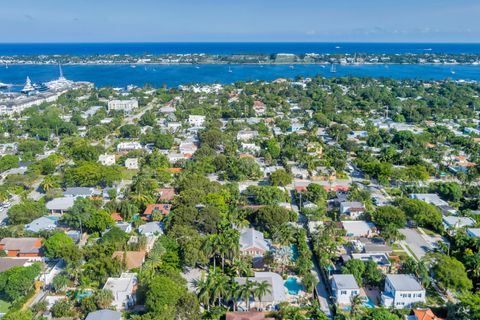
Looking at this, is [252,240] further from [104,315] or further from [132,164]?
[132,164]

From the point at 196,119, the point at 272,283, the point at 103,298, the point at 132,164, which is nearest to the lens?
the point at 103,298

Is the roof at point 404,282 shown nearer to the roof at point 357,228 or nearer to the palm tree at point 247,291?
the roof at point 357,228

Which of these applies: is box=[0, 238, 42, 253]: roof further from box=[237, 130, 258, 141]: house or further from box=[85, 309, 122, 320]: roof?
box=[237, 130, 258, 141]: house

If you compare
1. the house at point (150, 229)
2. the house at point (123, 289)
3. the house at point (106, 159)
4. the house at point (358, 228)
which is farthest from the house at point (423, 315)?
the house at point (106, 159)

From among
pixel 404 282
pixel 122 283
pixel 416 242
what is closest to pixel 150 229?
pixel 122 283

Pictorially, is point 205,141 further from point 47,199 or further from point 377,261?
point 377,261

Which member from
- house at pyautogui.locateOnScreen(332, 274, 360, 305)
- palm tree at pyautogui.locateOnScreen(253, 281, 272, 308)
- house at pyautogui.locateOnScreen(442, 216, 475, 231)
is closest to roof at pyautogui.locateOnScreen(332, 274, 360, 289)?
house at pyautogui.locateOnScreen(332, 274, 360, 305)
